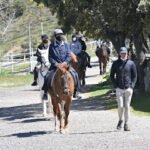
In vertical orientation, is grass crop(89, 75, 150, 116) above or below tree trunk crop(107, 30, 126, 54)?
below

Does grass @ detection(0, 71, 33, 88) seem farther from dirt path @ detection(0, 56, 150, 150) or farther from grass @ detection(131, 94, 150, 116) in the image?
grass @ detection(131, 94, 150, 116)

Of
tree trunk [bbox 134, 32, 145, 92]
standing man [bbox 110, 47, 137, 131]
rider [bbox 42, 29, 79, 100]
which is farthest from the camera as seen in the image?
tree trunk [bbox 134, 32, 145, 92]

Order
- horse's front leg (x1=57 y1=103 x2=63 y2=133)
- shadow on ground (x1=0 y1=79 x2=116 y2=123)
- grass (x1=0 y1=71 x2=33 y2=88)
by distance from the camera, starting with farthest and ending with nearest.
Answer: grass (x1=0 y1=71 x2=33 y2=88) → shadow on ground (x1=0 y1=79 x2=116 y2=123) → horse's front leg (x1=57 y1=103 x2=63 y2=133)

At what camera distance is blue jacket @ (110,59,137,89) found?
55.5ft

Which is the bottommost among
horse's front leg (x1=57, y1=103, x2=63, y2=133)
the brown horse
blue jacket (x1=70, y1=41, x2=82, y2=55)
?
horse's front leg (x1=57, y1=103, x2=63, y2=133)

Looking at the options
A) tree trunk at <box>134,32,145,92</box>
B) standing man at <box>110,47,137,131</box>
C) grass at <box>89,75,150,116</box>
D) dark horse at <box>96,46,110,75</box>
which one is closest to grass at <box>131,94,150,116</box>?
grass at <box>89,75,150,116</box>

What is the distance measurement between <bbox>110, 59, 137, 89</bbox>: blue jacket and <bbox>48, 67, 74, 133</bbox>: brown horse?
3.99ft

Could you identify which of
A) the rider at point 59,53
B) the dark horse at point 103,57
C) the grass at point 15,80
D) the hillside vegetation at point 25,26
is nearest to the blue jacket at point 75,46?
the rider at point 59,53

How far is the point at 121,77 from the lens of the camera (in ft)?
55.5

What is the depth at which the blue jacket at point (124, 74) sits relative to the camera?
1690 cm

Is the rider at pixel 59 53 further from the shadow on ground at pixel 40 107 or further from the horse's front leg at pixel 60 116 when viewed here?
the shadow on ground at pixel 40 107

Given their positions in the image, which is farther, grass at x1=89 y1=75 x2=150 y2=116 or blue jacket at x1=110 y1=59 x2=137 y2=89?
grass at x1=89 y1=75 x2=150 y2=116

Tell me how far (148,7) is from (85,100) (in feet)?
19.5

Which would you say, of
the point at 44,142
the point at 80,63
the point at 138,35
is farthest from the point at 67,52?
the point at 80,63
